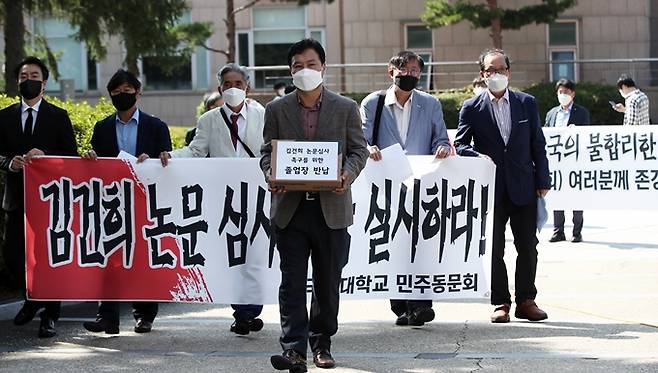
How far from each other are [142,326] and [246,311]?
0.75 meters

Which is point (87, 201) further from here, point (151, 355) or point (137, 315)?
point (151, 355)

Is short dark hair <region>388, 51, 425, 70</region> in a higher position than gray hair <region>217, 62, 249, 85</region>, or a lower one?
higher

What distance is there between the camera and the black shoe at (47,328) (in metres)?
9.03

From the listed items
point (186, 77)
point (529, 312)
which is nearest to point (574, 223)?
point (529, 312)

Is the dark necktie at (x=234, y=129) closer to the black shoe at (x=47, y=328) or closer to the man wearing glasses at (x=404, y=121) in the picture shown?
the man wearing glasses at (x=404, y=121)

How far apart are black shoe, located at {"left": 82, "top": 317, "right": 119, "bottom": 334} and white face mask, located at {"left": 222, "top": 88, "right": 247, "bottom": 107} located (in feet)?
5.61

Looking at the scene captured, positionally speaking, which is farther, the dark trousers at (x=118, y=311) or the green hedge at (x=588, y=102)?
the green hedge at (x=588, y=102)

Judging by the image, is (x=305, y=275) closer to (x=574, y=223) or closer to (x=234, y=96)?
(x=234, y=96)

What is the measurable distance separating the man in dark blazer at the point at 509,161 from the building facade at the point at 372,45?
74.6ft

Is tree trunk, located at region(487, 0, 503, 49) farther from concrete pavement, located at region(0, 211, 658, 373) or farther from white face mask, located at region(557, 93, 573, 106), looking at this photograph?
concrete pavement, located at region(0, 211, 658, 373)

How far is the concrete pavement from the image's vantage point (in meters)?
7.70

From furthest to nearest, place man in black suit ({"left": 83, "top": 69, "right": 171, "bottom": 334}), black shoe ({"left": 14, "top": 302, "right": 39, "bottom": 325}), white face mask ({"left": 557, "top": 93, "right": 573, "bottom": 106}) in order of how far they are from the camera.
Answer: white face mask ({"left": 557, "top": 93, "right": 573, "bottom": 106}), black shoe ({"left": 14, "top": 302, "right": 39, "bottom": 325}), man in black suit ({"left": 83, "top": 69, "right": 171, "bottom": 334})

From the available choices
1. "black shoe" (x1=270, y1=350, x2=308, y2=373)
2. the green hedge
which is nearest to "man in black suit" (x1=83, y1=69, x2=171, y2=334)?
"black shoe" (x1=270, y1=350, x2=308, y2=373)

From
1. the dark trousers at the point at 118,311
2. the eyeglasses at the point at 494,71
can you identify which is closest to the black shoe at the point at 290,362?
the dark trousers at the point at 118,311
